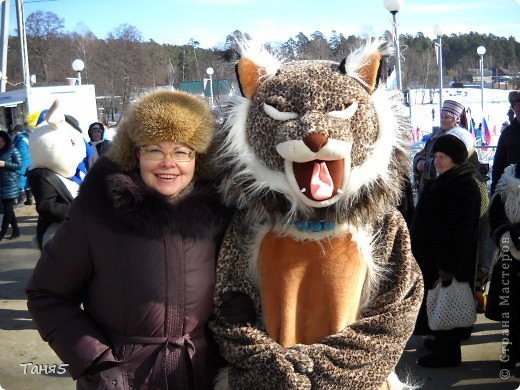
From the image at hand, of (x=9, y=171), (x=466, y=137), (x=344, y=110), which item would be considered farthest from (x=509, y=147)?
(x=9, y=171)

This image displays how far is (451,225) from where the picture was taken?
11.1 ft

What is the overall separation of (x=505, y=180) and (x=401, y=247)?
1979 mm

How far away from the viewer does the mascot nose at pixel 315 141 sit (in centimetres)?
145

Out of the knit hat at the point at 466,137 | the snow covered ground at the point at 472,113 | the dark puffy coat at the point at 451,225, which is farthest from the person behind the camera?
the snow covered ground at the point at 472,113

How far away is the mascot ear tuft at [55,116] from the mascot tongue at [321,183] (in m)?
2.77

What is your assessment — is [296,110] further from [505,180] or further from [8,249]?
[8,249]

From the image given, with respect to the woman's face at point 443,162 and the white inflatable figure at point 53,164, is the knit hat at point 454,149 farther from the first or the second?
the white inflatable figure at point 53,164

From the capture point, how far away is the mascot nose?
145cm

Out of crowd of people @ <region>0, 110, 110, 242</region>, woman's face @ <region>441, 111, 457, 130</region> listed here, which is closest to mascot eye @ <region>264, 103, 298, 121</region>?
crowd of people @ <region>0, 110, 110, 242</region>

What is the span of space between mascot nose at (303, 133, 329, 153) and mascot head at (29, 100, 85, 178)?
2659mm

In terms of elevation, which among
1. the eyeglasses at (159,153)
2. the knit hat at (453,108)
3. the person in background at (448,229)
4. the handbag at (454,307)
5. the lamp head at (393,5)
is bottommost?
the handbag at (454,307)

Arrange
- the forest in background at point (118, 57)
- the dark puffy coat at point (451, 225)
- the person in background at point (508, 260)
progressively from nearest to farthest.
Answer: the person in background at point (508, 260)
the dark puffy coat at point (451, 225)
the forest in background at point (118, 57)

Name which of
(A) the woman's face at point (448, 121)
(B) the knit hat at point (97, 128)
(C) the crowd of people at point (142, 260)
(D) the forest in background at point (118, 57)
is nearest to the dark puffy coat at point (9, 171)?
(B) the knit hat at point (97, 128)

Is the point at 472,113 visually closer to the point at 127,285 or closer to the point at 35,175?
the point at 35,175
